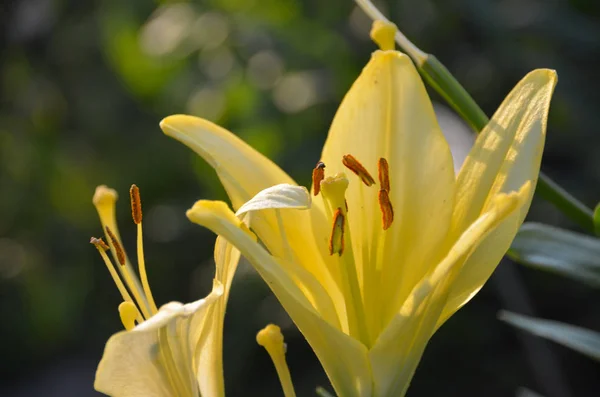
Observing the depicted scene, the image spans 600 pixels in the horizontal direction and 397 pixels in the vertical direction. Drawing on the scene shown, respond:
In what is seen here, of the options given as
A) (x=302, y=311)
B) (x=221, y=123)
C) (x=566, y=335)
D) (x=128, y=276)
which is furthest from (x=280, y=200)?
(x=221, y=123)

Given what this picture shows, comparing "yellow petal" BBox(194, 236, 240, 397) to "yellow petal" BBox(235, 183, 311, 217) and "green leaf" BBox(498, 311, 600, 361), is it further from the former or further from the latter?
"green leaf" BBox(498, 311, 600, 361)

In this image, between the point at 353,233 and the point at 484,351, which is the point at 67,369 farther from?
the point at 353,233

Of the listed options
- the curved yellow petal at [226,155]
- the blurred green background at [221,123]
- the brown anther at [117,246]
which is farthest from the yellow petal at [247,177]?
the blurred green background at [221,123]

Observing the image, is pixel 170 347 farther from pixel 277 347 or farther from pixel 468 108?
pixel 468 108

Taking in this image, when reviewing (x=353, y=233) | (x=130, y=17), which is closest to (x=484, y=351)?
(x=130, y=17)

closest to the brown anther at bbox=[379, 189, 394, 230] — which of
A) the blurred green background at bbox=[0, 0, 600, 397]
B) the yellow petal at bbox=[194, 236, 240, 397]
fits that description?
the yellow petal at bbox=[194, 236, 240, 397]

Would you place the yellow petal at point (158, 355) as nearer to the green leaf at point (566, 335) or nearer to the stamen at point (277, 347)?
the stamen at point (277, 347)
